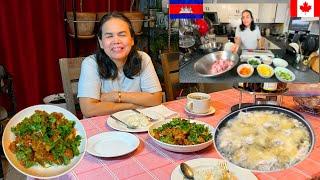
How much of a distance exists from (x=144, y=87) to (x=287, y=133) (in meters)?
1.17

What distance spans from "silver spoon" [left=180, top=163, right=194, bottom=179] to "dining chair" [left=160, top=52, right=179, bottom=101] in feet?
3.37

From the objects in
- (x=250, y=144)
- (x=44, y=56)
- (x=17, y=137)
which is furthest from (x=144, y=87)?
(x=44, y=56)

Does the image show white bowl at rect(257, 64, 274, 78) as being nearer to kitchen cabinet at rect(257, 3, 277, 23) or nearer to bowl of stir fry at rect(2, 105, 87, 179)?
kitchen cabinet at rect(257, 3, 277, 23)

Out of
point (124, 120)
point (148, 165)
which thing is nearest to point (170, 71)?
point (124, 120)

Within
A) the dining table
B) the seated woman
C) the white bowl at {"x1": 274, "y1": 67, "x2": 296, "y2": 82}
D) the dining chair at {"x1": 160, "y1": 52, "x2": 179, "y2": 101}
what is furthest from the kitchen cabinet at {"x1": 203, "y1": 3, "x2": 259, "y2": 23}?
the dining chair at {"x1": 160, "y1": 52, "x2": 179, "y2": 101}

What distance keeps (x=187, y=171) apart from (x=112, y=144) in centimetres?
31

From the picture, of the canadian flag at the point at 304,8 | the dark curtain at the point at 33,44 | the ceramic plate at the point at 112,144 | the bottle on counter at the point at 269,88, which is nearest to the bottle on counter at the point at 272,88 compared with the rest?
the bottle on counter at the point at 269,88

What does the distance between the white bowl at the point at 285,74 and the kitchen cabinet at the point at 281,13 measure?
99 millimetres

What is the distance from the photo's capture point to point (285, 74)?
56 centimetres

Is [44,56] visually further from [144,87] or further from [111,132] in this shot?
[111,132]

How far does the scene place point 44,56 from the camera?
2.70m

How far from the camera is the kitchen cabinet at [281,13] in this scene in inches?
23.0

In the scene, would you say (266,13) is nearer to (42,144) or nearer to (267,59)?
(267,59)

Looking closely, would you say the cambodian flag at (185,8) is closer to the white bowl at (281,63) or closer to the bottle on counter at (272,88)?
the white bowl at (281,63)
